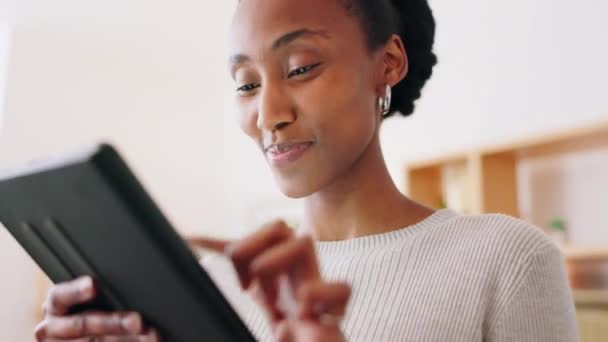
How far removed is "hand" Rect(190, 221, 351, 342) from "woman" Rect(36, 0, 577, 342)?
176 mm

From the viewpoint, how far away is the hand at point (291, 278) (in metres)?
0.39

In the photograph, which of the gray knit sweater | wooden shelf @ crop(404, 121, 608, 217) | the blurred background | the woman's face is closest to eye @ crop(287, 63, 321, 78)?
the woman's face

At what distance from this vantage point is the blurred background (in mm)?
1784

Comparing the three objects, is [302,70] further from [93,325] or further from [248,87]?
[93,325]

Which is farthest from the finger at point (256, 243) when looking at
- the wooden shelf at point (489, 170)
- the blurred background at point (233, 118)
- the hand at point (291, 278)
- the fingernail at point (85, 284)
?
the wooden shelf at point (489, 170)

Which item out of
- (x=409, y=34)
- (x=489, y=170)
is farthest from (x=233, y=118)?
(x=409, y=34)

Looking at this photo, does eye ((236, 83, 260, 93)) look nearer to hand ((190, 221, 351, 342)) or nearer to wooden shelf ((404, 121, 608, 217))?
hand ((190, 221, 351, 342))

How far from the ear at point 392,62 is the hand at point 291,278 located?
414mm

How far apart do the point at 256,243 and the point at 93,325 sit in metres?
0.13

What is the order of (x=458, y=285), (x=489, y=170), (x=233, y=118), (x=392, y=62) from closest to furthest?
(x=458, y=285)
(x=392, y=62)
(x=489, y=170)
(x=233, y=118)

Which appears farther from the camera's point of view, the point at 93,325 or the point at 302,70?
the point at 302,70

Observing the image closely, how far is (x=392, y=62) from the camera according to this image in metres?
0.79

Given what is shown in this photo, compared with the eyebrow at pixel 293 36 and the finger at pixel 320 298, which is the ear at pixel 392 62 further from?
the finger at pixel 320 298

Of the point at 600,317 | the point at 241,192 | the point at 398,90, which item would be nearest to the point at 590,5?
the point at 600,317
